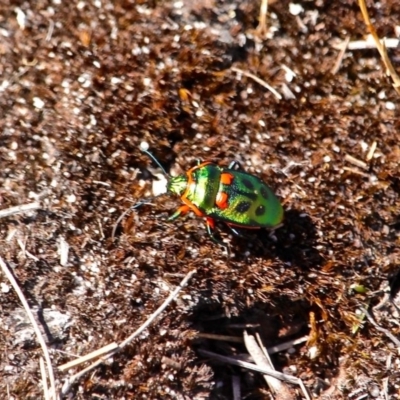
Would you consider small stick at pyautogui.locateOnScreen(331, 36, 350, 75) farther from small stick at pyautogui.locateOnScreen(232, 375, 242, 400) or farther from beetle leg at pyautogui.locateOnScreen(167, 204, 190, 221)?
small stick at pyautogui.locateOnScreen(232, 375, 242, 400)

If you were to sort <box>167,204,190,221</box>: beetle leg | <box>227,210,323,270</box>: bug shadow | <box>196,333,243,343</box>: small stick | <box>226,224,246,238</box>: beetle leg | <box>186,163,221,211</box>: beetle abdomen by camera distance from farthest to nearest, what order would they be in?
<box>196,333,243,343</box>: small stick < <box>227,210,323,270</box>: bug shadow < <box>226,224,246,238</box>: beetle leg < <box>167,204,190,221</box>: beetle leg < <box>186,163,221,211</box>: beetle abdomen

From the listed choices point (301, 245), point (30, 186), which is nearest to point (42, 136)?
point (30, 186)

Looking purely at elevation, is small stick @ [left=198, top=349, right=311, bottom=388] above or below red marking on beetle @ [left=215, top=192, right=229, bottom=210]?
below

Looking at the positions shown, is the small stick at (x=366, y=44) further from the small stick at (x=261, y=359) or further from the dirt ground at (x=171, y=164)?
the small stick at (x=261, y=359)

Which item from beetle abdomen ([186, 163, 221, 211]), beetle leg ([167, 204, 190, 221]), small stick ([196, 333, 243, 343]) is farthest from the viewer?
small stick ([196, 333, 243, 343])

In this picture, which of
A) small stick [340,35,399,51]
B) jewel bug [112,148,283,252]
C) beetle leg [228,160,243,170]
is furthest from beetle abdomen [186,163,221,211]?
small stick [340,35,399,51]

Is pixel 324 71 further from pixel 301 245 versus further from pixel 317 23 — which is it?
pixel 301 245
